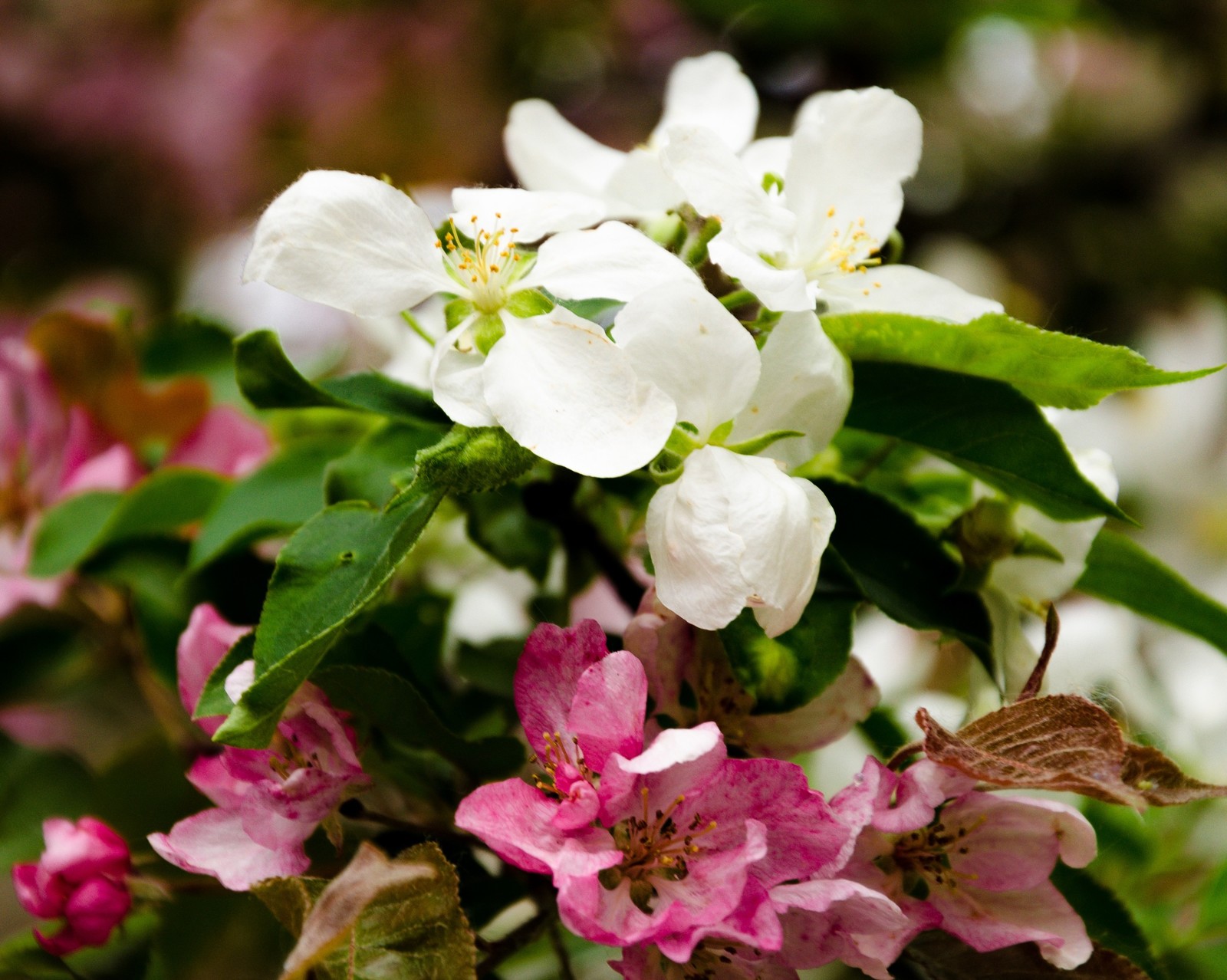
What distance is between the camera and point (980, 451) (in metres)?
0.37

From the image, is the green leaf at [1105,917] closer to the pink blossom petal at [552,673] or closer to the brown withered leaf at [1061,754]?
the brown withered leaf at [1061,754]

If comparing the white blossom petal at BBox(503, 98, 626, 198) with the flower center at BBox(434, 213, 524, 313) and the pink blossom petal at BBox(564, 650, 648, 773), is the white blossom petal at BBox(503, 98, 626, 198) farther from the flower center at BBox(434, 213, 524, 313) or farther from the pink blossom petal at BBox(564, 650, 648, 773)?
the pink blossom petal at BBox(564, 650, 648, 773)

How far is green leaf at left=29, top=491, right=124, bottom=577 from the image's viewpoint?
54 cm

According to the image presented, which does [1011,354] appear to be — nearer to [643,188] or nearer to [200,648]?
[643,188]

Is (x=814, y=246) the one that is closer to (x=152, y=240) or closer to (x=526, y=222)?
(x=526, y=222)

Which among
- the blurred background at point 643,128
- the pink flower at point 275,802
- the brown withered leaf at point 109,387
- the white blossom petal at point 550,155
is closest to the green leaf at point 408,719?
the pink flower at point 275,802

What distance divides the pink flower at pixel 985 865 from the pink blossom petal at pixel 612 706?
7cm

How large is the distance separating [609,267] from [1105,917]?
0.29 metres

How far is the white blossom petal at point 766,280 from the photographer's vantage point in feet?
1.11

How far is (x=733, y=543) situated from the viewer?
306mm

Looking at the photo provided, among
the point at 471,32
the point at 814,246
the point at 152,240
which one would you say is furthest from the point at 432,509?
the point at 152,240

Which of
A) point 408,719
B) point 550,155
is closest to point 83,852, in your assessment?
point 408,719

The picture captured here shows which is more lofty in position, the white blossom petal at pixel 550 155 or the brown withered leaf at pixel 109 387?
→ the white blossom petal at pixel 550 155

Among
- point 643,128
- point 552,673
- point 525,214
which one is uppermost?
point 525,214
